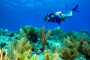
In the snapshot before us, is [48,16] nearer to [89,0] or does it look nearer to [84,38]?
[84,38]

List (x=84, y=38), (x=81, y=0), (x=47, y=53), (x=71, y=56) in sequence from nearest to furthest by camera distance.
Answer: (x=47, y=53)
(x=71, y=56)
(x=84, y=38)
(x=81, y=0)

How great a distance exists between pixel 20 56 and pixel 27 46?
3.48 feet

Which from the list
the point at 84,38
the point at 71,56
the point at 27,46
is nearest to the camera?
the point at 27,46

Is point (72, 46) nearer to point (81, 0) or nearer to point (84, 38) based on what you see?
point (84, 38)

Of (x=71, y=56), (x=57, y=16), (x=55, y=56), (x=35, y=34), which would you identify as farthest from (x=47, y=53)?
(x=35, y=34)

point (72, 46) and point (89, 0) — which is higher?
point (89, 0)

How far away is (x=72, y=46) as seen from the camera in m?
4.56

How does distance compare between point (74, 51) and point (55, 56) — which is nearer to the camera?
point (55, 56)

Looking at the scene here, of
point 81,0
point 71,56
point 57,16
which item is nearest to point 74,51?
point 71,56

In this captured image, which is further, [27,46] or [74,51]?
[74,51]

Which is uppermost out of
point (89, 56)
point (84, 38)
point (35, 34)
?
point (35, 34)

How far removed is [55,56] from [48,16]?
2359mm

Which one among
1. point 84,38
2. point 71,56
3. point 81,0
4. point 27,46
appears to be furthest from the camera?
point 81,0

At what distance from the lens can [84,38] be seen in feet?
18.5
